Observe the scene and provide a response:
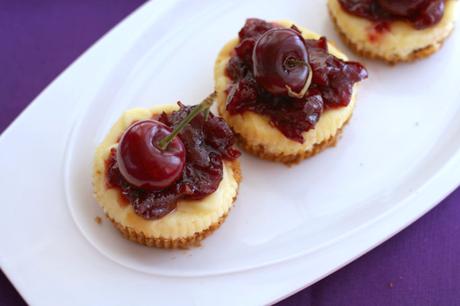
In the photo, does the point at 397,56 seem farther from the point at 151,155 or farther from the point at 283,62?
the point at 151,155

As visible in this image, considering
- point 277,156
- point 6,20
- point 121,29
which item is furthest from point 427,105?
point 6,20

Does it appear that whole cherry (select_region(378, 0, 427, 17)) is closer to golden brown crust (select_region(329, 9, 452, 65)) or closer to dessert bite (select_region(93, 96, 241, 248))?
golden brown crust (select_region(329, 9, 452, 65))

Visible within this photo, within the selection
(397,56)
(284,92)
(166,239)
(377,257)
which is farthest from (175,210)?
(397,56)

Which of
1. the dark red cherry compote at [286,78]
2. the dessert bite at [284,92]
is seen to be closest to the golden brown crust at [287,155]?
the dessert bite at [284,92]

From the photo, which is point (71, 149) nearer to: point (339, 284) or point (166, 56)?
point (166, 56)

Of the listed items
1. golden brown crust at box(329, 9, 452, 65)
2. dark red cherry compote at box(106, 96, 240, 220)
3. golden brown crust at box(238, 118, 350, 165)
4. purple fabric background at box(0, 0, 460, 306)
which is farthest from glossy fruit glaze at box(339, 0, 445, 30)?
dark red cherry compote at box(106, 96, 240, 220)

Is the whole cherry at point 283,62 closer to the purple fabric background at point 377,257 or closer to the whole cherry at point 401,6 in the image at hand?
the whole cherry at point 401,6
